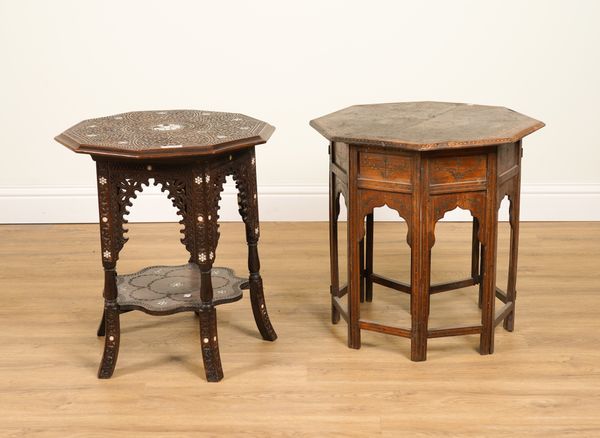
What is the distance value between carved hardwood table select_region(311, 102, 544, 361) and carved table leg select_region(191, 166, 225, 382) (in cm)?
50

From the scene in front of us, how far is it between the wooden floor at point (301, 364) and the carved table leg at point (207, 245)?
0.33 ft

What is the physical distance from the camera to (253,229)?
12.4 feet

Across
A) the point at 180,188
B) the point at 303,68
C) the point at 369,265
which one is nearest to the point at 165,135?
the point at 180,188

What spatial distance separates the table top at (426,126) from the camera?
3348 mm

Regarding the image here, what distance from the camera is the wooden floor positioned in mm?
3215

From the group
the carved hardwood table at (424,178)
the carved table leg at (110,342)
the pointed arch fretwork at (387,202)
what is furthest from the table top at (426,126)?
the carved table leg at (110,342)

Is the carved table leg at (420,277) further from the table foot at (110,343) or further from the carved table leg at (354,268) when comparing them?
the table foot at (110,343)

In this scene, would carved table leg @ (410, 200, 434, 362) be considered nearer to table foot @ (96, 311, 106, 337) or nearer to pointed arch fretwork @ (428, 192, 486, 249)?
pointed arch fretwork @ (428, 192, 486, 249)

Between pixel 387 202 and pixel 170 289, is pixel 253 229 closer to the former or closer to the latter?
pixel 170 289

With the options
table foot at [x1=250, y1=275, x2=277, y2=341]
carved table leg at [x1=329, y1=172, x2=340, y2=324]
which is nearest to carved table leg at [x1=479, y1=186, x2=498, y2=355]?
carved table leg at [x1=329, y1=172, x2=340, y2=324]

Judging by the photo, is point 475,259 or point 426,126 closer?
point 426,126

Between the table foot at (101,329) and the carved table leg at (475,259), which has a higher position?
the carved table leg at (475,259)

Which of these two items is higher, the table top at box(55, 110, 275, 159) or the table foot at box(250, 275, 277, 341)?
the table top at box(55, 110, 275, 159)

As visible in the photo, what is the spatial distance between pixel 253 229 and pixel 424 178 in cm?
76
